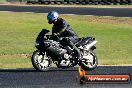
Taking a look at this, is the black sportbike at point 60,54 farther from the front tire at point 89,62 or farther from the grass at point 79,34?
the grass at point 79,34

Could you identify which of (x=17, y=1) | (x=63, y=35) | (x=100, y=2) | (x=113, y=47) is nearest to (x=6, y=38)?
(x=113, y=47)

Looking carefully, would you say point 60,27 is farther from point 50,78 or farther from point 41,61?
point 50,78

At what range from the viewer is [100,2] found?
66062 millimetres

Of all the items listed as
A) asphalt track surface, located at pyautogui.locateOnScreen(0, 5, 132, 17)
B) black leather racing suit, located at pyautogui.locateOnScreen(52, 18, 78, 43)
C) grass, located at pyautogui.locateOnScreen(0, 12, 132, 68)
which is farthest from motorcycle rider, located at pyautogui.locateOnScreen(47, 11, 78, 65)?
asphalt track surface, located at pyautogui.locateOnScreen(0, 5, 132, 17)

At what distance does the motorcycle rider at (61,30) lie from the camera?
55.1 feet

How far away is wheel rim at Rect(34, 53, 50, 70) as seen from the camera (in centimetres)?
1660

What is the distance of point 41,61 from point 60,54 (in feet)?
2.22

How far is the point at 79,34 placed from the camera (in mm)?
32844

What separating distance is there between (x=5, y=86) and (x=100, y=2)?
5318 cm

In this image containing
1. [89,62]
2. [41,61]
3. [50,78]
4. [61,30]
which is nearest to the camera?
[50,78]

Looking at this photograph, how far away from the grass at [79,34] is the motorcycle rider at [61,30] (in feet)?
8.41

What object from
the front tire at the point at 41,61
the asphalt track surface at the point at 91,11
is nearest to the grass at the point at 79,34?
the front tire at the point at 41,61

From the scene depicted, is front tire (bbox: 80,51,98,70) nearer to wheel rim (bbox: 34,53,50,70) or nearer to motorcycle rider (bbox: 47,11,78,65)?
motorcycle rider (bbox: 47,11,78,65)

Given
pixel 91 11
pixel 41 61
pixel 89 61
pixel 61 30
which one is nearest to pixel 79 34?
pixel 89 61
